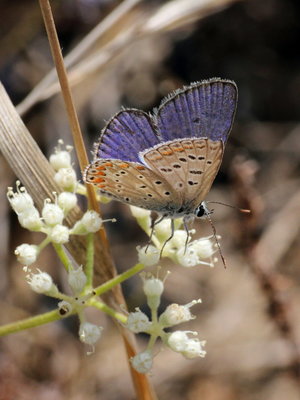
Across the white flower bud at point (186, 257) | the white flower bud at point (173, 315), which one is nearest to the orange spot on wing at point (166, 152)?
the white flower bud at point (186, 257)

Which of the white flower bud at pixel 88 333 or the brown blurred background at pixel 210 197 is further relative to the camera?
the brown blurred background at pixel 210 197

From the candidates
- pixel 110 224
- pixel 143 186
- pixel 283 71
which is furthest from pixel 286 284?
pixel 283 71

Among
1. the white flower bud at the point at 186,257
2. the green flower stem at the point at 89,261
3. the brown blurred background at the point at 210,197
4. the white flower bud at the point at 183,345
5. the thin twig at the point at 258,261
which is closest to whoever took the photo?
the green flower stem at the point at 89,261

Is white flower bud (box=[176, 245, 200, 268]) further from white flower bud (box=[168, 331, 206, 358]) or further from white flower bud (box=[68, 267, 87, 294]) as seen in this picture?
white flower bud (box=[68, 267, 87, 294])

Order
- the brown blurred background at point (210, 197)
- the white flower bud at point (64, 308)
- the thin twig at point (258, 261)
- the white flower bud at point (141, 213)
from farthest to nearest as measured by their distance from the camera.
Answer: the brown blurred background at point (210, 197), the thin twig at point (258, 261), the white flower bud at point (141, 213), the white flower bud at point (64, 308)

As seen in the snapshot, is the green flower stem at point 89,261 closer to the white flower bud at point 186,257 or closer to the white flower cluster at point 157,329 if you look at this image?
the white flower cluster at point 157,329

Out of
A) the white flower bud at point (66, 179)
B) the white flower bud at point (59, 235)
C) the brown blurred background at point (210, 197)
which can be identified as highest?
the white flower bud at point (66, 179)
